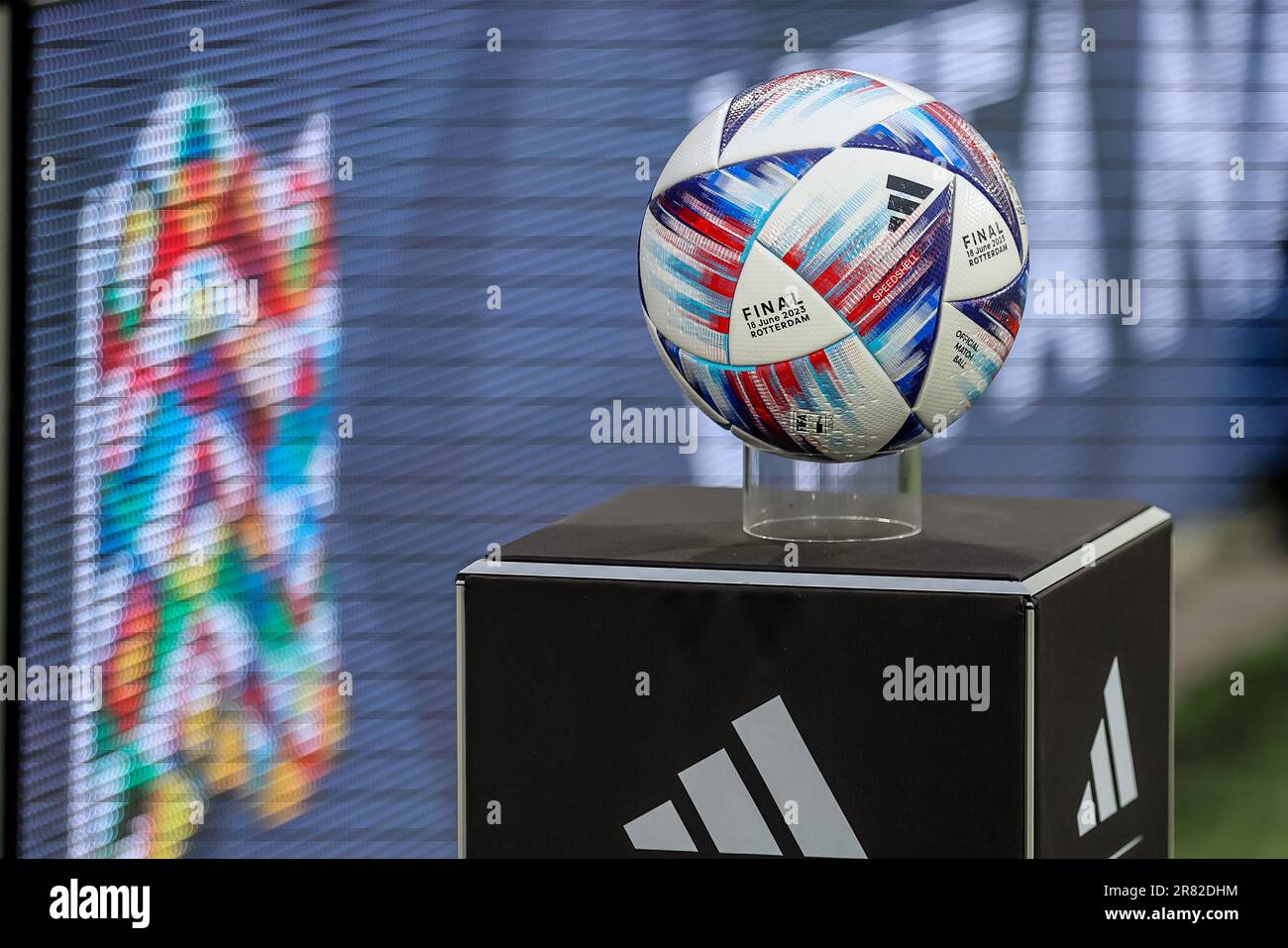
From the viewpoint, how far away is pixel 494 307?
4727mm

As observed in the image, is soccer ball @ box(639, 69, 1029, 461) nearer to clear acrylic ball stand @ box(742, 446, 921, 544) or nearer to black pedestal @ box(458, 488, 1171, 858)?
clear acrylic ball stand @ box(742, 446, 921, 544)

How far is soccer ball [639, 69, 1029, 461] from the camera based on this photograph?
2.43 m

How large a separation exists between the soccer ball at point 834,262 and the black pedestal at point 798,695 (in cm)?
27

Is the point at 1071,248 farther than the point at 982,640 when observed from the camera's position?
Yes

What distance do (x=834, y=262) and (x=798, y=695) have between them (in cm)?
68

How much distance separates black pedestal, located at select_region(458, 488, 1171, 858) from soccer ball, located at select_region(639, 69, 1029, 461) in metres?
0.27

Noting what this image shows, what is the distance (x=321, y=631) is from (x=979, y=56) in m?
2.57

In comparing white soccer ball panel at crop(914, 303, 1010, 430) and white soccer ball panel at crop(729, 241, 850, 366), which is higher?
white soccer ball panel at crop(729, 241, 850, 366)

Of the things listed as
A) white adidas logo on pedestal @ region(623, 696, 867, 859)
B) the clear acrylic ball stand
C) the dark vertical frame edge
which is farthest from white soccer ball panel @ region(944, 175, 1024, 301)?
the dark vertical frame edge

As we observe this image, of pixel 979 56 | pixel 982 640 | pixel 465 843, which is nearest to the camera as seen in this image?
pixel 982 640

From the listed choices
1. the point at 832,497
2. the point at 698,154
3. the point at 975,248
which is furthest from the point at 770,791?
the point at 698,154
